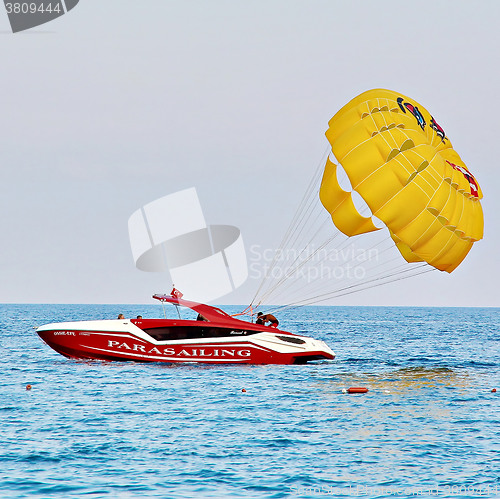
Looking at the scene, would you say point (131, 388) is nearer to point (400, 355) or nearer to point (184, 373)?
point (184, 373)

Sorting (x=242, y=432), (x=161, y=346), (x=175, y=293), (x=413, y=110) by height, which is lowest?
(x=242, y=432)

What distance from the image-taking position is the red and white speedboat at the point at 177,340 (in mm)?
29109

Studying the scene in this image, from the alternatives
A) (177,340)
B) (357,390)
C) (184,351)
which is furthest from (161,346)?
(357,390)

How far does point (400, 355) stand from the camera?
4153 centimetres

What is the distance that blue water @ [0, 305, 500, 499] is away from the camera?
14.5 meters

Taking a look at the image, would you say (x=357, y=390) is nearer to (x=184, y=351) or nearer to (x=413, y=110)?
(x=184, y=351)

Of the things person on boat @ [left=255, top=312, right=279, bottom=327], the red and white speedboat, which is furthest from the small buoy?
person on boat @ [left=255, top=312, right=279, bottom=327]

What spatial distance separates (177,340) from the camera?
96.1ft

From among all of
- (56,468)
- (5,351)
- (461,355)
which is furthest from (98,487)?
(461,355)

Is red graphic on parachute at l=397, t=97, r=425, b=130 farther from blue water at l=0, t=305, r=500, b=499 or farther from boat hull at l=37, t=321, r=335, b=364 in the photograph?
boat hull at l=37, t=321, r=335, b=364

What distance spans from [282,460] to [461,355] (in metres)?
29.5

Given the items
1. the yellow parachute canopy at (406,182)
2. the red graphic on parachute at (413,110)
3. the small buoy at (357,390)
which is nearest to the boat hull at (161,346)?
the small buoy at (357,390)

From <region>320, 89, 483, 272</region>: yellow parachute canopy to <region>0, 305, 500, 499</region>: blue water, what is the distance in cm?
556

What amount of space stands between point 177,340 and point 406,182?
1118 cm
